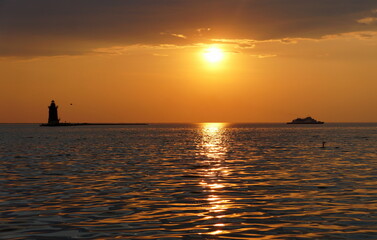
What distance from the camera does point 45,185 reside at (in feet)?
101

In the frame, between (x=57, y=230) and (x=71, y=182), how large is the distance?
1492 cm

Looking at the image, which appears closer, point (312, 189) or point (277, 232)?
point (277, 232)

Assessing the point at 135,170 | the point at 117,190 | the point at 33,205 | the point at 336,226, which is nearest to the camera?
the point at 336,226

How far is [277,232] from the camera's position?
1725 centimetres

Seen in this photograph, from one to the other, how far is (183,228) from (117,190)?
11.1m

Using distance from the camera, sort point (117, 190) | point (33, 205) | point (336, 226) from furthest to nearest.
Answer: point (117, 190)
point (33, 205)
point (336, 226)

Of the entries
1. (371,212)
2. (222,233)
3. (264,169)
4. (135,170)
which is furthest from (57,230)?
(264,169)

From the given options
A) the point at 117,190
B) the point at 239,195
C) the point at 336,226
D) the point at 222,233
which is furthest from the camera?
the point at 117,190

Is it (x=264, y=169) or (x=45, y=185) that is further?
(x=264, y=169)

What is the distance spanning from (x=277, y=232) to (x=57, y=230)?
7.78 m

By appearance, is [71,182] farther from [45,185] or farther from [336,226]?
[336,226]

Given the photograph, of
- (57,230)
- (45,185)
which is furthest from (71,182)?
(57,230)

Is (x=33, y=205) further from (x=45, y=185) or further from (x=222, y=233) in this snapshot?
(x=222, y=233)

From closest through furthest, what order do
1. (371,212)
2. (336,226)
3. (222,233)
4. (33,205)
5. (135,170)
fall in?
(222,233) → (336,226) → (371,212) → (33,205) → (135,170)
